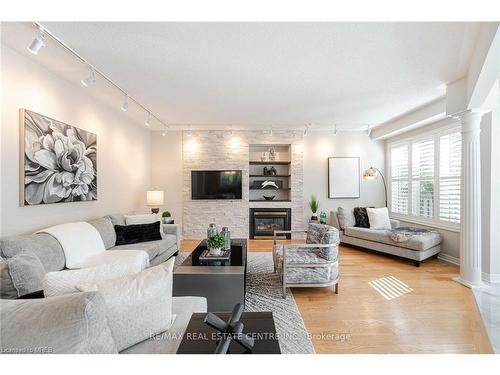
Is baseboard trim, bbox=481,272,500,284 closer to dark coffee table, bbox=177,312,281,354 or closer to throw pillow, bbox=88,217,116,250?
dark coffee table, bbox=177,312,281,354

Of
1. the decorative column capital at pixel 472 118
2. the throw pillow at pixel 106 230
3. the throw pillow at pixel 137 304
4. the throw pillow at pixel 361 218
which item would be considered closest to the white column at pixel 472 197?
the decorative column capital at pixel 472 118

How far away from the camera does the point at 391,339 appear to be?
214cm

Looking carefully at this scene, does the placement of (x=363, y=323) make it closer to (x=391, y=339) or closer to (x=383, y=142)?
(x=391, y=339)

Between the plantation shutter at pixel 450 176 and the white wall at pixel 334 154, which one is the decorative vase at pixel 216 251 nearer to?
the white wall at pixel 334 154

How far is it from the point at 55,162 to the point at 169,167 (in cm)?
317

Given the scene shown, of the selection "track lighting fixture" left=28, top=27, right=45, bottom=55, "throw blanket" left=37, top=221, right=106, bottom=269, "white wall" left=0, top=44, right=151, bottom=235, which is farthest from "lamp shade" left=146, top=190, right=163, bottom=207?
"track lighting fixture" left=28, top=27, right=45, bottom=55

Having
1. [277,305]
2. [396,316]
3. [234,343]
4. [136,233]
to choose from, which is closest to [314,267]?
[277,305]

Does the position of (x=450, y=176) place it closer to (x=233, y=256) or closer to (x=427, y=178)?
(x=427, y=178)

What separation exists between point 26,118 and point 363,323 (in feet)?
13.0

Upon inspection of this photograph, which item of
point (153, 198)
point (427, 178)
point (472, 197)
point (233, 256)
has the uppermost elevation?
point (427, 178)

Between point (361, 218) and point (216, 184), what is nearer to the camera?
point (361, 218)

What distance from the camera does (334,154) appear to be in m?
6.32

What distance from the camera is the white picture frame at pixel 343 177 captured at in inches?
247
